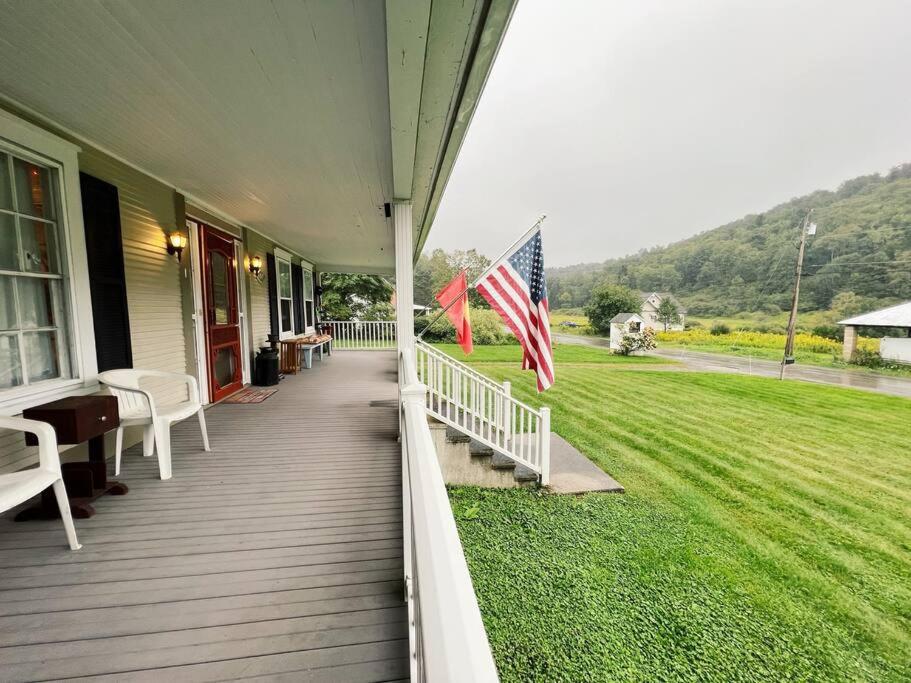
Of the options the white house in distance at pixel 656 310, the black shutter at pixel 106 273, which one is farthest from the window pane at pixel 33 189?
the white house in distance at pixel 656 310

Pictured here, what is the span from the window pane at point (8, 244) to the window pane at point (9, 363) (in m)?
→ 0.46

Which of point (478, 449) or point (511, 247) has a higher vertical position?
point (511, 247)

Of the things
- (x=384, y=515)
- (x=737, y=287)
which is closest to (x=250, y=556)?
(x=384, y=515)

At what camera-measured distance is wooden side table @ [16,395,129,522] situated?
2.11m

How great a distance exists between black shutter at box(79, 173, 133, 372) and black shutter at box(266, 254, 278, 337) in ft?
11.9

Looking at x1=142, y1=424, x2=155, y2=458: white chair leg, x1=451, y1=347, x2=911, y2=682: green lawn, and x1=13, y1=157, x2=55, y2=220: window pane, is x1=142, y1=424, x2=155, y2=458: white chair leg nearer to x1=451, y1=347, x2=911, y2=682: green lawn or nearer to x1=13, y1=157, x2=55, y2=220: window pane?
x1=13, y1=157, x2=55, y2=220: window pane

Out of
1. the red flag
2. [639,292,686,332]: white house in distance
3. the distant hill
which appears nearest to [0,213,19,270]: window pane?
the red flag

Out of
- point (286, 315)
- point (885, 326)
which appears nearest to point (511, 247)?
point (286, 315)

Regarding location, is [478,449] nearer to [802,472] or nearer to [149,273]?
[149,273]

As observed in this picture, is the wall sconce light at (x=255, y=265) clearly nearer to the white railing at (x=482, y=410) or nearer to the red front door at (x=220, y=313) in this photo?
the red front door at (x=220, y=313)

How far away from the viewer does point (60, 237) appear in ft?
8.52

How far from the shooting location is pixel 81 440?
2115 millimetres

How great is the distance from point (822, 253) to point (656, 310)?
64.6ft

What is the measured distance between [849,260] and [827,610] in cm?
1281
